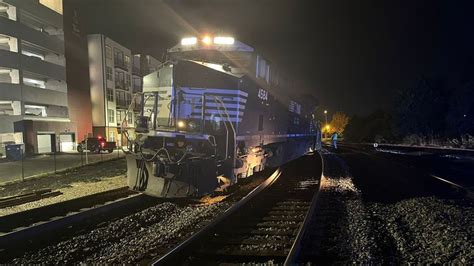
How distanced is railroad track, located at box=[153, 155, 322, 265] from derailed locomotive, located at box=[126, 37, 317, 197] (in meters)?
1.12

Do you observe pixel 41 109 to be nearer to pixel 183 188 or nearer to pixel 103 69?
pixel 103 69

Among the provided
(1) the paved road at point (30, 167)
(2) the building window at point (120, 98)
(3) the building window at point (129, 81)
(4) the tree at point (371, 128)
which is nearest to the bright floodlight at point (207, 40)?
(1) the paved road at point (30, 167)

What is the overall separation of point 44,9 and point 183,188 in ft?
123

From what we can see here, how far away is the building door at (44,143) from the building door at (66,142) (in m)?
1.14

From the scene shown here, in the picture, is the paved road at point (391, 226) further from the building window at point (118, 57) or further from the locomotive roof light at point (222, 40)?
the building window at point (118, 57)

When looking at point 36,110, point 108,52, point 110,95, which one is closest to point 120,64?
point 108,52

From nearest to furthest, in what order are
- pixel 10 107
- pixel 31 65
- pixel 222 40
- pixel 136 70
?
1. pixel 222 40
2. pixel 10 107
3. pixel 31 65
4. pixel 136 70

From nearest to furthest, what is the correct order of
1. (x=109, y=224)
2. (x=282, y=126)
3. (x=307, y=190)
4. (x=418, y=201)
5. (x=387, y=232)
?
(x=387, y=232) → (x=109, y=224) → (x=418, y=201) → (x=307, y=190) → (x=282, y=126)

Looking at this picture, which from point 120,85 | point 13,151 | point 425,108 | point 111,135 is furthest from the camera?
point 120,85

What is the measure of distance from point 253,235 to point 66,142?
37772mm

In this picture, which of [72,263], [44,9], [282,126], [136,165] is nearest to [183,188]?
[136,165]

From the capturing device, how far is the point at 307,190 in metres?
9.86

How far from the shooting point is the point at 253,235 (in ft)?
18.5

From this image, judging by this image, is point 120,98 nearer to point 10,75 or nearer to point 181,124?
point 10,75
